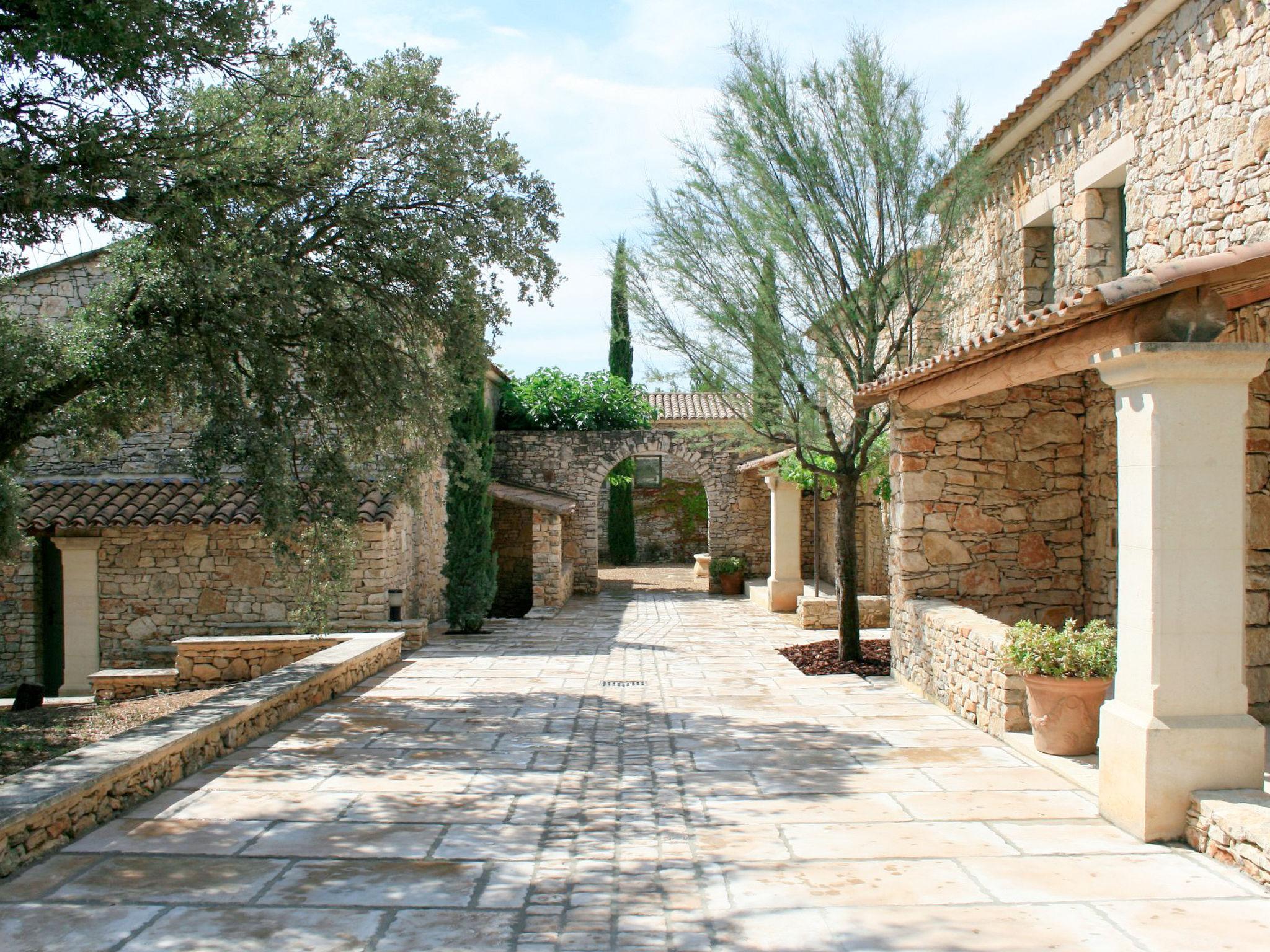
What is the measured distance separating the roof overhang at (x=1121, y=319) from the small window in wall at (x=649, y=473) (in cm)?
2125

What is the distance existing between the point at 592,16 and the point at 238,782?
20.7 feet

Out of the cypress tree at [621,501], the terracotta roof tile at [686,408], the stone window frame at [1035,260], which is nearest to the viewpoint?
the stone window frame at [1035,260]

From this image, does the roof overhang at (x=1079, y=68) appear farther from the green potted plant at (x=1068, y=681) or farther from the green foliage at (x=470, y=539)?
the green foliage at (x=470, y=539)

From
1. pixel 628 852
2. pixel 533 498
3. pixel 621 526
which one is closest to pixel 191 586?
pixel 533 498

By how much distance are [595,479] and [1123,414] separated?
1664 cm

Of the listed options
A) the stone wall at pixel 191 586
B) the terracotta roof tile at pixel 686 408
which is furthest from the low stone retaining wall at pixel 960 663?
the terracotta roof tile at pixel 686 408

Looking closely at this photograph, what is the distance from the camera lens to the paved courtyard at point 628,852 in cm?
360

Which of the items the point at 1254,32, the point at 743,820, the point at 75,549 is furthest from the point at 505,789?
the point at 75,549

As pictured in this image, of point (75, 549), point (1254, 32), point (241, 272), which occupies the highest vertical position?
point (1254, 32)

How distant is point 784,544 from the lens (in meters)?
16.3

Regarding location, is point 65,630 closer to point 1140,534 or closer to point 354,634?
point 354,634

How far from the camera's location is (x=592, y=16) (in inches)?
310

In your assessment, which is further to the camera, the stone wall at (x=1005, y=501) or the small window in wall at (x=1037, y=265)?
the small window in wall at (x=1037, y=265)

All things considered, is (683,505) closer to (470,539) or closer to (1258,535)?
(470,539)
